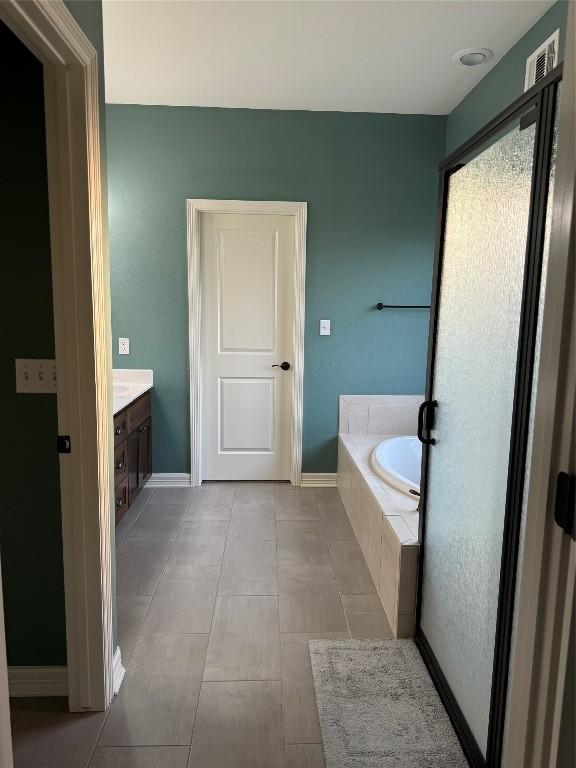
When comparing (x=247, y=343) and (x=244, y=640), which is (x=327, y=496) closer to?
(x=247, y=343)

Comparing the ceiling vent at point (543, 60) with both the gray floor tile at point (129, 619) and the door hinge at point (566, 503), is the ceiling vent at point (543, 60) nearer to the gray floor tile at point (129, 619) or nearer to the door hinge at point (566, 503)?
the door hinge at point (566, 503)

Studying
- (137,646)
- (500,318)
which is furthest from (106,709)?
(500,318)

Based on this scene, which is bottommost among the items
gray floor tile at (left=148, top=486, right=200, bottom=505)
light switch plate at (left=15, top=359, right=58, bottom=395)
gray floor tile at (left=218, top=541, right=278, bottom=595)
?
gray floor tile at (left=218, top=541, right=278, bottom=595)

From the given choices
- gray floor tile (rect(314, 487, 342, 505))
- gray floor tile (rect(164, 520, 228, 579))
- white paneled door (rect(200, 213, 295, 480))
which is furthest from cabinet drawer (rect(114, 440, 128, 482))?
gray floor tile (rect(314, 487, 342, 505))

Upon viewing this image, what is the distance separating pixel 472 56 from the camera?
10.1 ft

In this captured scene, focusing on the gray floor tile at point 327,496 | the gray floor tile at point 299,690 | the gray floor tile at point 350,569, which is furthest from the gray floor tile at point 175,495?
the gray floor tile at point 299,690

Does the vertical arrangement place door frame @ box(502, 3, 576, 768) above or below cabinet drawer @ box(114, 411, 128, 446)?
above

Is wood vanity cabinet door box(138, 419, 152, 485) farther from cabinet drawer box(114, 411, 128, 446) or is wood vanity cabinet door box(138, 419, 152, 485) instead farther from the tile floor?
cabinet drawer box(114, 411, 128, 446)

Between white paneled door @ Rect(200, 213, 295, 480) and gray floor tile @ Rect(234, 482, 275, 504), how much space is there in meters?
0.10

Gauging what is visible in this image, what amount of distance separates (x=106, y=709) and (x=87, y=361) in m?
1.22

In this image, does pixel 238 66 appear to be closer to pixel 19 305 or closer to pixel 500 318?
pixel 19 305

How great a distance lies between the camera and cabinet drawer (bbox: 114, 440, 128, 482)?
3.22m

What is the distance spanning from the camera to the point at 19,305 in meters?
1.80

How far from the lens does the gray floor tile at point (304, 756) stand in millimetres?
1677
